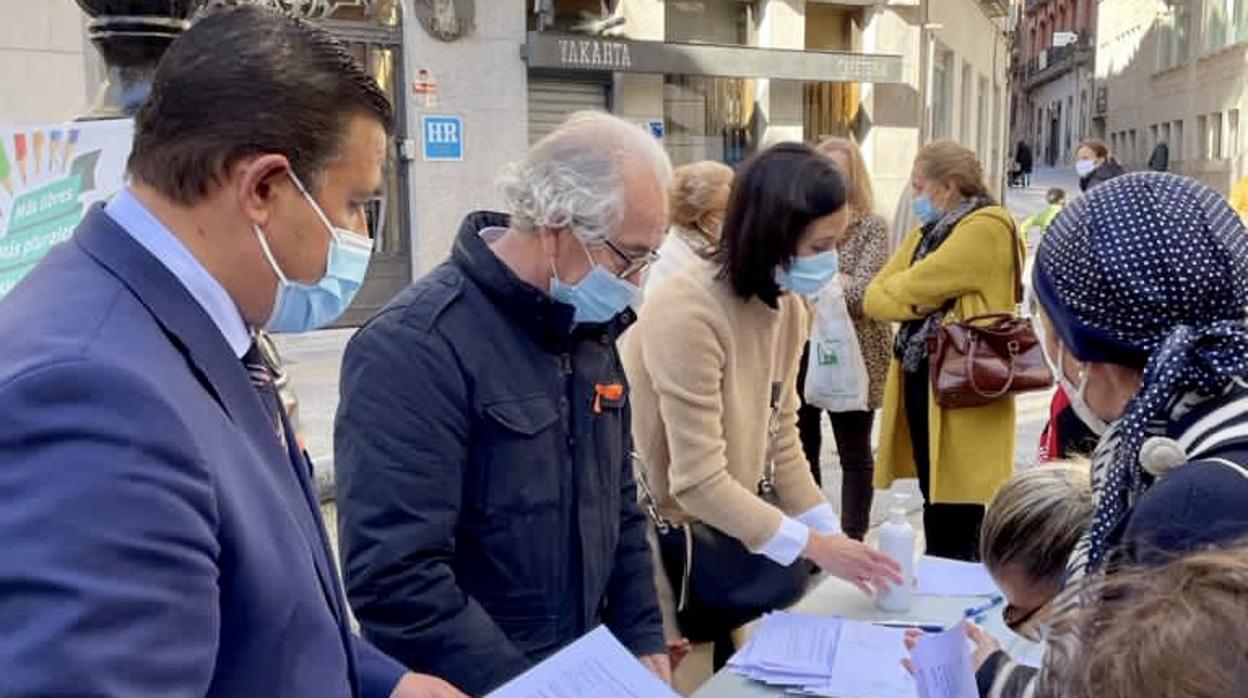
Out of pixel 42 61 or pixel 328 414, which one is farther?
pixel 42 61

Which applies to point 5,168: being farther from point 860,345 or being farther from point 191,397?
point 860,345

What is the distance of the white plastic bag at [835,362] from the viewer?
4.38 meters

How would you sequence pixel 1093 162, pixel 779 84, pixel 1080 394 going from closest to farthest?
pixel 1080 394
pixel 1093 162
pixel 779 84

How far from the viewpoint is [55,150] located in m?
3.08

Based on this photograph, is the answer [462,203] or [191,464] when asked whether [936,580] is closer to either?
[191,464]

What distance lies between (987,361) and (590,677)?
91.1 inches

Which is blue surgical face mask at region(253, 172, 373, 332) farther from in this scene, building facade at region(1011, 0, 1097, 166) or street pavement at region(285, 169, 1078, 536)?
building facade at region(1011, 0, 1097, 166)

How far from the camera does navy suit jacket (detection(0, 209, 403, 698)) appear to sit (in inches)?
32.7

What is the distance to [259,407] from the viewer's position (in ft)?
3.73

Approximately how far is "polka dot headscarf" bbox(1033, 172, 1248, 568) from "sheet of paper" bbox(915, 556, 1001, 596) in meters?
1.17

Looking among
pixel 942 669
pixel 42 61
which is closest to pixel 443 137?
pixel 42 61

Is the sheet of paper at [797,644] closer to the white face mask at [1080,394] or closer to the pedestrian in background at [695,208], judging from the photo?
the white face mask at [1080,394]

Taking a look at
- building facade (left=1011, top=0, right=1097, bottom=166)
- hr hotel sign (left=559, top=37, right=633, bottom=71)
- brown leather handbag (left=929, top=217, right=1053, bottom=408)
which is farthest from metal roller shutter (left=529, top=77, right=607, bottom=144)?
building facade (left=1011, top=0, right=1097, bottom=166)

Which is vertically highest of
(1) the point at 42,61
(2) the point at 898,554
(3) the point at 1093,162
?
(1) the point at 42,61
